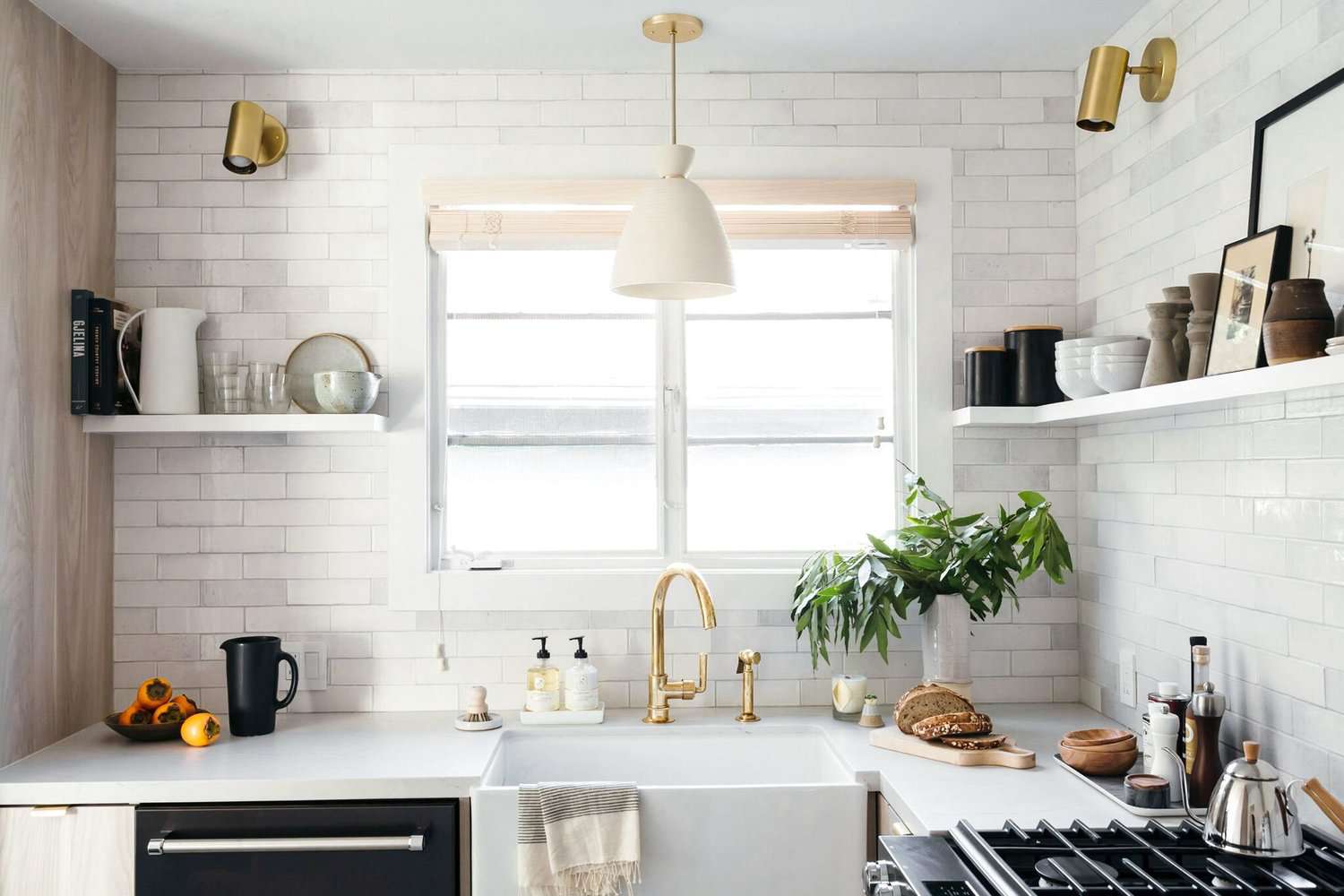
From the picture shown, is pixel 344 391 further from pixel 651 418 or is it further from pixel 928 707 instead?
pixel 928 707

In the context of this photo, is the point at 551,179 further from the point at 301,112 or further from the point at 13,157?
the point at 13,157

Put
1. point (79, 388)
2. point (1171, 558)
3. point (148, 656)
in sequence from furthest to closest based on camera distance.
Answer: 1. point (148, 656)
2. point (79, 388)
3. point (1171, 558)

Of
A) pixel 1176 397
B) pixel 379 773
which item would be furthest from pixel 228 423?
pixel 1176 397

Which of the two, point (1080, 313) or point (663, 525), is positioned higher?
point (1080, 313)

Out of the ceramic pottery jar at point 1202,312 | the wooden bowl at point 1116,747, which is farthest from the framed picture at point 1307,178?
the wooden bowl at point 1116,747

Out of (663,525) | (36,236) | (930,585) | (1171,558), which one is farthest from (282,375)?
(1171,558)

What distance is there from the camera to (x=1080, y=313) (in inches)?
112

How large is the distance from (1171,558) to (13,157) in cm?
275

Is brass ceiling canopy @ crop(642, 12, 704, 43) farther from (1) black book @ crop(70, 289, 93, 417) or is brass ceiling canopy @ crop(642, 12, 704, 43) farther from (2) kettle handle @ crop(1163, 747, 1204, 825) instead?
(2) kettle handle @ crop(1163, 747, 1204, 825)

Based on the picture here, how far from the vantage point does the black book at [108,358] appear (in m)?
2.58

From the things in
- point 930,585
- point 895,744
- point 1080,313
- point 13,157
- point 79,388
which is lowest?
point 895,744

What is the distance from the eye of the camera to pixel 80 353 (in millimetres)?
2566

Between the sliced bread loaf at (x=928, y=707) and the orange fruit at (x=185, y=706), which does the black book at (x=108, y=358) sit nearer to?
the orange fruit at (x=185, y=706)

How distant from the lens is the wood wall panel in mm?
2363
